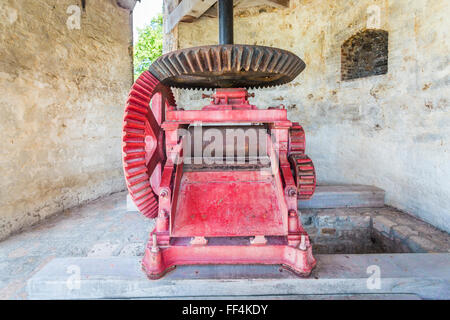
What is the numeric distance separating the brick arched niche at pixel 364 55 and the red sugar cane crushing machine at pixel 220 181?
10.4 feet

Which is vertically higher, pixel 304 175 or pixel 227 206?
pixel 304 175

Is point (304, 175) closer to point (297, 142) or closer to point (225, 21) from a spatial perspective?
point (297, 142)

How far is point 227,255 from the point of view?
1635 millimetres

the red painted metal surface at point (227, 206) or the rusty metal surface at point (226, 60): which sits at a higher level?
the rusty metal surface at point (226, 60)

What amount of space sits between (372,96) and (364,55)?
103 cm

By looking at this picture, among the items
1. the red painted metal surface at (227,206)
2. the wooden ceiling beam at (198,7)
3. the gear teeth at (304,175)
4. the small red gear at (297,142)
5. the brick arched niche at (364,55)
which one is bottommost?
the red painted metal surface at (227,206)

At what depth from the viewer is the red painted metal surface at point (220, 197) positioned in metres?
1.60

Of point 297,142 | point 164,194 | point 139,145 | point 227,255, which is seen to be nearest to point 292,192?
point 297,142

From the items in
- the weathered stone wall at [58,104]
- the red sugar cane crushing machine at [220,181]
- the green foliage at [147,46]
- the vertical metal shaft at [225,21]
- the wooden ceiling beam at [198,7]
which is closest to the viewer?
the red sugar cane crushing machine at [220,181]

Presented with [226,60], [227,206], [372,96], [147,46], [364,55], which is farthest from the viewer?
[147,46]

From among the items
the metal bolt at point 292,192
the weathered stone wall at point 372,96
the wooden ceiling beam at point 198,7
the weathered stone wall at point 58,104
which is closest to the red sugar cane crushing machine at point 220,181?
the metal bolt at point 292,192

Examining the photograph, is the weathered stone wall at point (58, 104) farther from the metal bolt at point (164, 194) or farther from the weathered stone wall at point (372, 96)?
the metal bolt at point (164, 194)

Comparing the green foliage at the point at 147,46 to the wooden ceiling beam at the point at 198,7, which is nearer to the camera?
the wooden ceiling beam at the point at 198,7

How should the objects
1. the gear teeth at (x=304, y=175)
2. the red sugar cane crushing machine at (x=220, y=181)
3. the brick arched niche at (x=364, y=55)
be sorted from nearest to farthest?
1. the red sugar cane crushing machine at (x=220, y=181)
2. the gear teeth at (x=304, y=175)
3. the brick arched niche at (x=364, y=55)
